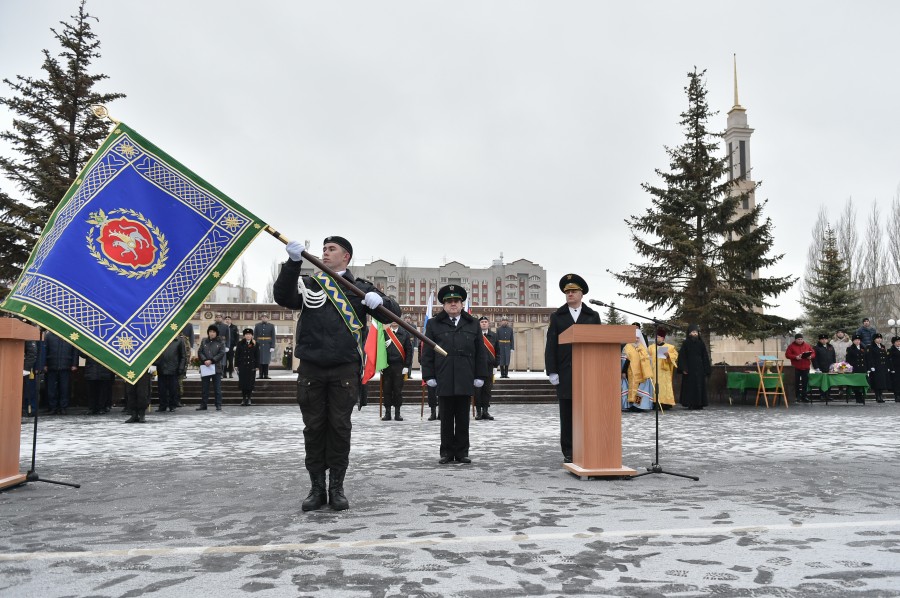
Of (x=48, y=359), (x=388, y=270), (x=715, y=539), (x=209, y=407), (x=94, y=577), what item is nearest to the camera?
(x=94, y=577)

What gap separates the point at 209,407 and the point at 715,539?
50.7 ft

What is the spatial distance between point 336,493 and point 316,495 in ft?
0.49

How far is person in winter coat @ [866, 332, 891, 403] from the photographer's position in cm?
1980

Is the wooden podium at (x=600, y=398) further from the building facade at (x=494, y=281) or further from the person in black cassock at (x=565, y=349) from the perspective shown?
the building facade at (x=494, y=281)

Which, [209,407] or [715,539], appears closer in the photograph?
[715,539]

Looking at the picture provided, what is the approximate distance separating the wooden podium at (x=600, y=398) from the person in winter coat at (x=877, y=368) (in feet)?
56.3

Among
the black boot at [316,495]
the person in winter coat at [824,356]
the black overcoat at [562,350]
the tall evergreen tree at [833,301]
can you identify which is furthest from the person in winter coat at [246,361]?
the tall evergreen tree at [833,301]

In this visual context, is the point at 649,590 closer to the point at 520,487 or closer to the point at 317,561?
the point at 317,561

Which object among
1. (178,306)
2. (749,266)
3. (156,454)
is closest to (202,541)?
(178,306)

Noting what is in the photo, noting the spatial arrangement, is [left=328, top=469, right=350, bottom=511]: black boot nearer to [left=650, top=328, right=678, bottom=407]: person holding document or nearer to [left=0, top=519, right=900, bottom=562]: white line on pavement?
[left=0, top=519, right=900, bottom=562]: white line on pavement

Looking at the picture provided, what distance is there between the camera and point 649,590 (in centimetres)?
316

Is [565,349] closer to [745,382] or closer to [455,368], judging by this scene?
[455,368]

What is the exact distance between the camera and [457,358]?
812 centimetres

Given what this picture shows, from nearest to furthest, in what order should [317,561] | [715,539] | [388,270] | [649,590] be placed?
[649,590] → [317,561] → [715,539] → [388,270]
